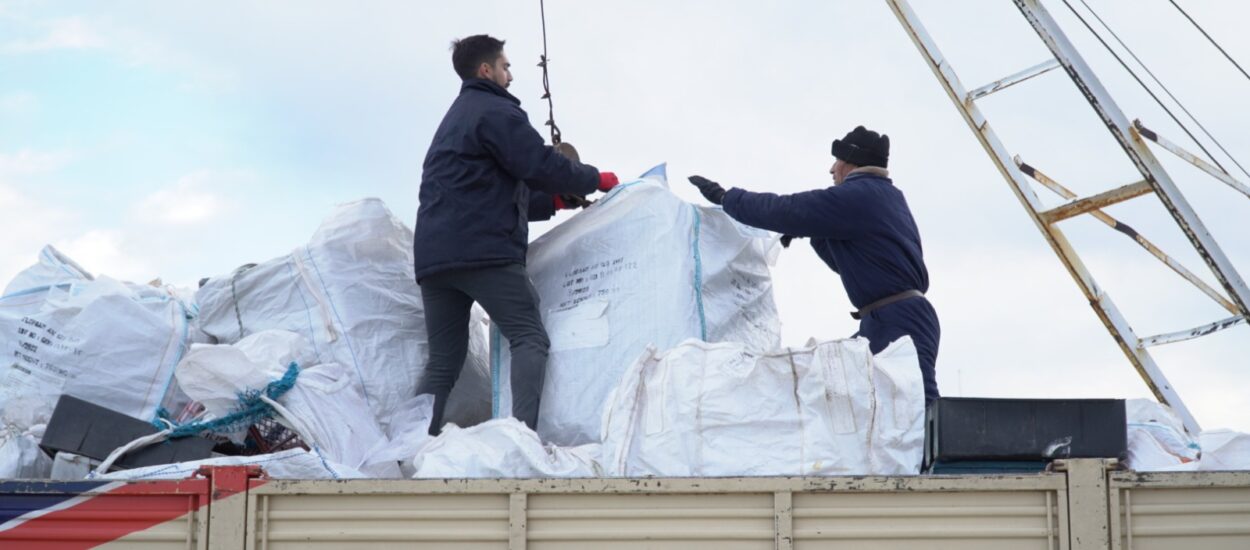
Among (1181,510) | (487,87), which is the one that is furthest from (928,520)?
(487,87)

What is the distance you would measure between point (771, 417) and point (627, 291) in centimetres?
89

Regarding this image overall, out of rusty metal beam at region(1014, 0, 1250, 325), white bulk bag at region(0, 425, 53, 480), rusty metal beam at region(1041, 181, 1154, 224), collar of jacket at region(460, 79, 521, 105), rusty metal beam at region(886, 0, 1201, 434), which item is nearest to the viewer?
white bulk bag at region(0, 425, 53, 480)

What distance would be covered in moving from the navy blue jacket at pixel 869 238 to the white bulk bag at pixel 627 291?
18 cm

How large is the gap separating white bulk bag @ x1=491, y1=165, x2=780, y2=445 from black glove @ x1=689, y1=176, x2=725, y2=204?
43mm

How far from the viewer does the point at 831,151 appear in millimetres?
4336

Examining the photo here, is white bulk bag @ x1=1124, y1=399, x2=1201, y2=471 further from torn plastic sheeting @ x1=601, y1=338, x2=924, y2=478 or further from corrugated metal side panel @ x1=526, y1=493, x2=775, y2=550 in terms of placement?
corrugated metal side panel @ x1=526, y1=493, x2=775, y2=550

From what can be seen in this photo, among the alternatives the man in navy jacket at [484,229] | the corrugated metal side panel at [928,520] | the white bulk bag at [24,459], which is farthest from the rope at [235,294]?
the corrugated metal side panel at [928,520]

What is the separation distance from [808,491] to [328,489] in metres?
0.97

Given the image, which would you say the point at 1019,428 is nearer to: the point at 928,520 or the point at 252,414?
the point at 928,520

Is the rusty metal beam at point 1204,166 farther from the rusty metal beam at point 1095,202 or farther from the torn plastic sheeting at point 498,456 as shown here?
the torn plastic sheeting at point 498,456

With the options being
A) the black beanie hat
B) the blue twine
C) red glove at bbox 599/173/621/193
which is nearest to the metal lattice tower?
the black beanie hat

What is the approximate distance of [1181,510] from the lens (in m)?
2.65

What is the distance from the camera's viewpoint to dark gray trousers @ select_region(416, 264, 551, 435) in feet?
12.5

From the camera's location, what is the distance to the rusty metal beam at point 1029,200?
5410 mm
